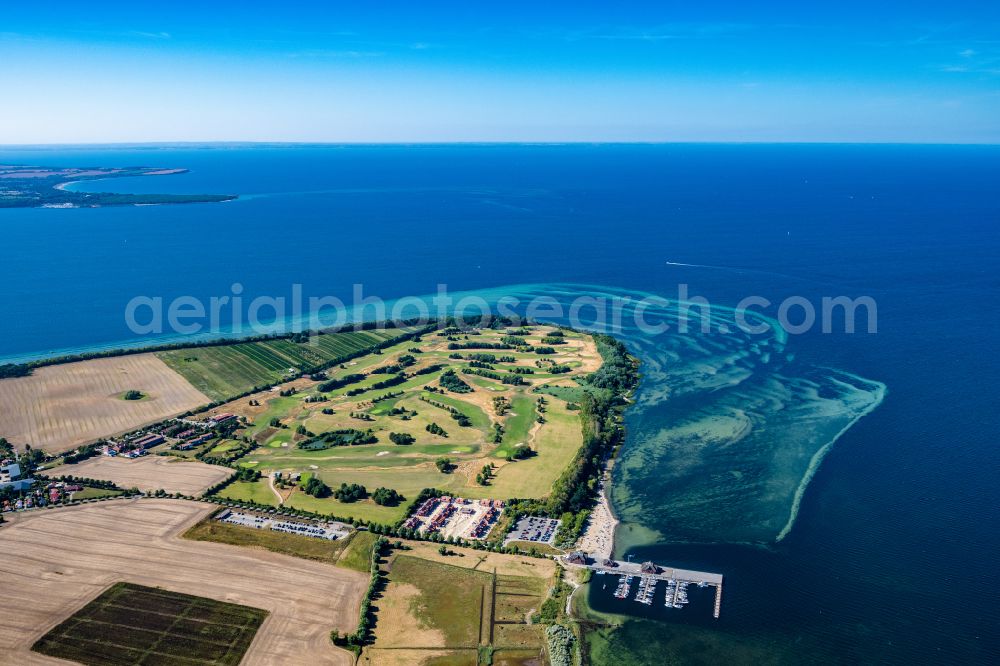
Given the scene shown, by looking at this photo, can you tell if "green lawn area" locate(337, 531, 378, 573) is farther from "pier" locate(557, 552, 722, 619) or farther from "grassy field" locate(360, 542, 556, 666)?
→ "pier" locate(557, 552, 722, 619)

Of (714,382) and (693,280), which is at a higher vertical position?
(693,280)

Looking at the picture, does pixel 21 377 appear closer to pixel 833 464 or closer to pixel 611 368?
pixel 611 368

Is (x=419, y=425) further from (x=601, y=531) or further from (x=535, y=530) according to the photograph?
(x=601, y=531)

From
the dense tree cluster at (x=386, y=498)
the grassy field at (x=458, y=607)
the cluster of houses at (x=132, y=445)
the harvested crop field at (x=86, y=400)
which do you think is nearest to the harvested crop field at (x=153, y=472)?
the cluster of houses at (x=132, y=445)

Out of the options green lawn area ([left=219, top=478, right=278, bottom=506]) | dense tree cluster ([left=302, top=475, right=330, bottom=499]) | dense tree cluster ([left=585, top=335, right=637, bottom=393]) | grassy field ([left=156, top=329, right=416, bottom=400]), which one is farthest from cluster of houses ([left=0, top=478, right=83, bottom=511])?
dense tree cluster ([left=585, top=335, right=637, bottom=393])

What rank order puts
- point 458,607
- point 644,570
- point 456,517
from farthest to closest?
point 456,517, point 644,570, point 458,607

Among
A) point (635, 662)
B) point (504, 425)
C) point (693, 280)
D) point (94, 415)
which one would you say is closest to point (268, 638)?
point (635, 662)

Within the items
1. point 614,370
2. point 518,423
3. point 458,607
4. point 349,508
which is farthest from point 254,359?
point 458,607

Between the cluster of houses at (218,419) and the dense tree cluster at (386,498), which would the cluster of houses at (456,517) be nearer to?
the dense tree cluster at (386,498)
